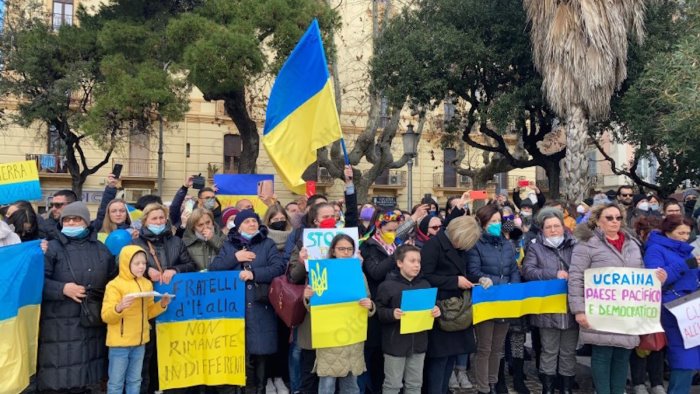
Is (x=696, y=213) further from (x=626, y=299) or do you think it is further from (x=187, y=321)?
(x=187, y=321)

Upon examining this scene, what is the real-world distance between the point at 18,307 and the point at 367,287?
2.68m

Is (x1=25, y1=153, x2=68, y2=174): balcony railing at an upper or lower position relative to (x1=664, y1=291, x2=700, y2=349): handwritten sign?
upper

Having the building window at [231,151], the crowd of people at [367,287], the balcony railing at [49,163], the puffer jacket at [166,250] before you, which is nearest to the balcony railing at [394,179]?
the building window at [231,151]

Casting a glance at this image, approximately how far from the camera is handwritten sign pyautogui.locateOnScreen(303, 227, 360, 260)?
5.05m

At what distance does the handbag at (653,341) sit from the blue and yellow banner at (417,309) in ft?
6.29

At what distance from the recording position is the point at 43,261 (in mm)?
4566

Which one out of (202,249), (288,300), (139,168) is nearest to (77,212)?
(202,249)

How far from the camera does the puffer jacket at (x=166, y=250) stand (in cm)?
511

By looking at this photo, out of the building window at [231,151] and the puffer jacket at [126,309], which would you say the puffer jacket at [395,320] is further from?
the building window at [231,151]

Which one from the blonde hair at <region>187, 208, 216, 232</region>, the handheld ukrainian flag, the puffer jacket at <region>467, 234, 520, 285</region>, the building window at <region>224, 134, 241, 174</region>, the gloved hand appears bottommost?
the gloved hand

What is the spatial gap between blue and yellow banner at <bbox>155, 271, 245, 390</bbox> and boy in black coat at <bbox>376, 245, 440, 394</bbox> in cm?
128

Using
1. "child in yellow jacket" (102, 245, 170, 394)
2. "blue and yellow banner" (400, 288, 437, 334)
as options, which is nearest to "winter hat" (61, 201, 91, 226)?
"child in yellow jacket" (102, 245, 170, 394)

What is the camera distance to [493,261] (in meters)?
5.55

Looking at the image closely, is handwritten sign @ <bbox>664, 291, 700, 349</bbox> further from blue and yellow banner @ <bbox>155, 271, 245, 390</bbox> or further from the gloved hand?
blue and yellow banner @ <bbox>155, 271, 245, 390</bbox>
